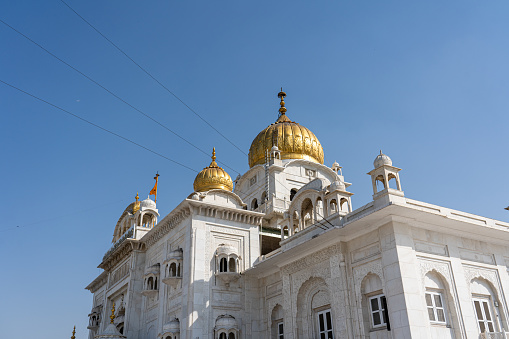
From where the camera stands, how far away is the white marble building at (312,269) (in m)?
12.8

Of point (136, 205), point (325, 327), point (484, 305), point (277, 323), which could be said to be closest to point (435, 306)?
point (484, 305)

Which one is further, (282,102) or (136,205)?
(282,102)

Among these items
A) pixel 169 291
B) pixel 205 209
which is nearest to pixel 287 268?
pixel 205 209

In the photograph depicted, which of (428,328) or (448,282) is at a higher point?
(448,282)

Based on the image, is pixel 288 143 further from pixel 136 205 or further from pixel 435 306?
pixel 435 306

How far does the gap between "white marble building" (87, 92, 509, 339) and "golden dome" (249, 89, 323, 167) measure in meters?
1.91

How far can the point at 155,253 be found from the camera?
71.5 ft

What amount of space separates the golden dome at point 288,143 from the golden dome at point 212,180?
2.28 metres

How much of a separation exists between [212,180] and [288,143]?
4911mm

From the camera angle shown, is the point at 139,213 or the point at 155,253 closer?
the point at 155,253

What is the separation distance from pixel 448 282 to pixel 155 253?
13301 mm

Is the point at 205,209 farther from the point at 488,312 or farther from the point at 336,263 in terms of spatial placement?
the point at 488,312

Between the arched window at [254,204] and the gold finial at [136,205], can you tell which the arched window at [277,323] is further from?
the gold finial at [136,205]

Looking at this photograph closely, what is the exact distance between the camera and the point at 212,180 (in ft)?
86.0
